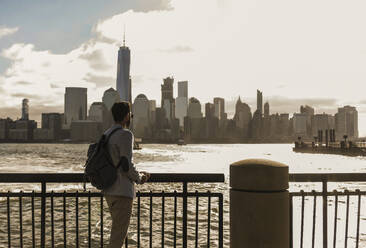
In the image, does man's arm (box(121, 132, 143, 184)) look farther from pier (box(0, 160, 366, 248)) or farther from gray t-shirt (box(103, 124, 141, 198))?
pier (box(0, 160, 366, 248))

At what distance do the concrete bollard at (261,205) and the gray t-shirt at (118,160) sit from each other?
120 cm

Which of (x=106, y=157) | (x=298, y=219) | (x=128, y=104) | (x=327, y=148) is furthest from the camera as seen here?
(x=327, y=148)

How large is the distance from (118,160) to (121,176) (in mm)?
184

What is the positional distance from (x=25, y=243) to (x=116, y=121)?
11461 mm

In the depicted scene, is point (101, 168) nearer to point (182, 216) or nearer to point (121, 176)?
point (121, 176)

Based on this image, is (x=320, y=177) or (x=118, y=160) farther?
(x=320, y=177)

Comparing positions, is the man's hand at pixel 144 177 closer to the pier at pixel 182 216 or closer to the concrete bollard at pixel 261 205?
the pier at pixel 182 216

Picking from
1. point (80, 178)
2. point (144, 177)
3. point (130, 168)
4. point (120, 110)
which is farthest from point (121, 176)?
point (80, 178)

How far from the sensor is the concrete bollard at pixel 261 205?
13.8 feet

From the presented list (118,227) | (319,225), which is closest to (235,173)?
(118,227)

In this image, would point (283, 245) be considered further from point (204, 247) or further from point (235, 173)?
point (204, 247)

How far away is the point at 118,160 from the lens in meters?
4.12

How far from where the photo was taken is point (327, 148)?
11069 cm

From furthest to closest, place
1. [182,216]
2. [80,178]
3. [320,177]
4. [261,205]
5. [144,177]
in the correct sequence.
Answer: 1. [182,216]
2. [320,177]
3. [80,178]
4. [144,177]
5. [261,205]
